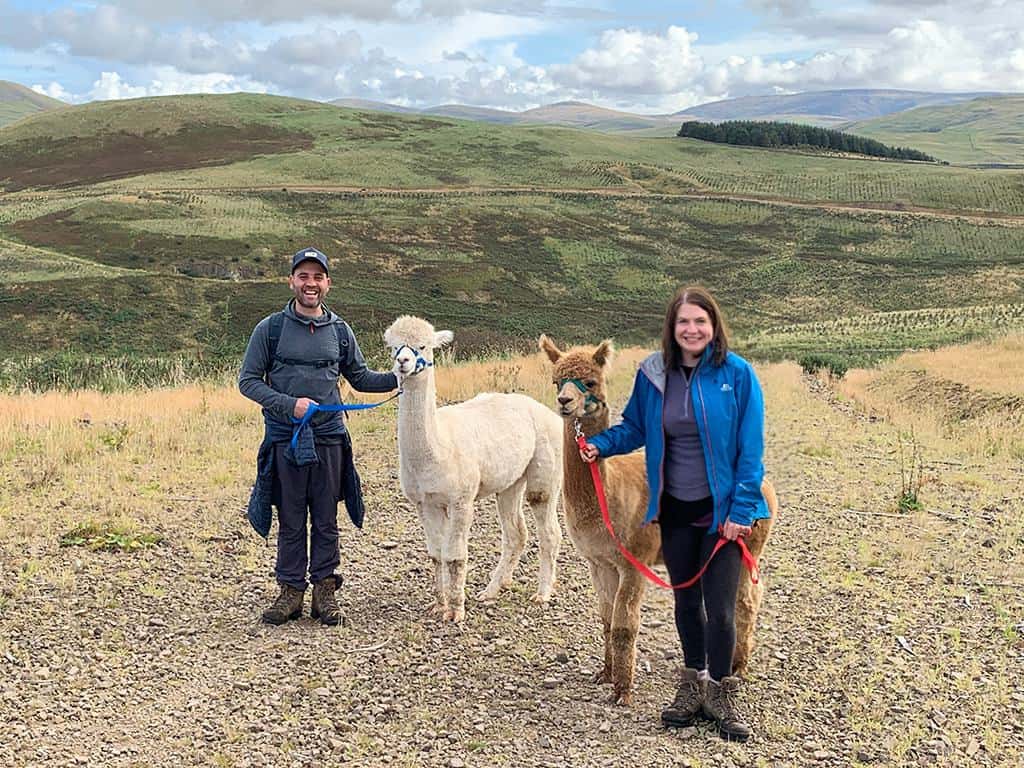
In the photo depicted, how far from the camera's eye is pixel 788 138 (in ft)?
387

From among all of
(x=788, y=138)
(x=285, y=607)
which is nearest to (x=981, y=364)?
(x=285, y=607)

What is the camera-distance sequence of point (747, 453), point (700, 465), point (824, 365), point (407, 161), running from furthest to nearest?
point (407, 161), point (824, 365), point (700, 465), point (747, 453)

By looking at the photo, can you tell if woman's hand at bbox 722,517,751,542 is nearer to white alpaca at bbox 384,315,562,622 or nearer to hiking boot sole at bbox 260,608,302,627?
white alpaca at bbox 384,315,562,622

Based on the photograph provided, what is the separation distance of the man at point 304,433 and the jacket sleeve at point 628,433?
2052 millimetres

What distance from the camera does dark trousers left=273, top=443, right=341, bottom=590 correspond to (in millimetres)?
6238

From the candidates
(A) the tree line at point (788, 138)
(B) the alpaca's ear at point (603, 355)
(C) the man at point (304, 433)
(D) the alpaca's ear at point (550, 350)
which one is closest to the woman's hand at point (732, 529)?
(B) the alpaca's ear at point (603, 355)

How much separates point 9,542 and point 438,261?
49.4 meters

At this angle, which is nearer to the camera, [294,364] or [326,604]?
[294,364]

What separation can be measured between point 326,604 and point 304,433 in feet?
3.95

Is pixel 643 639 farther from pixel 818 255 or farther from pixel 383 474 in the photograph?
pixel 818 255

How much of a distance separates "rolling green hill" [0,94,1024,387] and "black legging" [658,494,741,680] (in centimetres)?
1960

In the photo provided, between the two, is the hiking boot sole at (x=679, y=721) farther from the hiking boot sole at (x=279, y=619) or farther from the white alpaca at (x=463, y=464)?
the hiking boot sole at (x=279, y=619)

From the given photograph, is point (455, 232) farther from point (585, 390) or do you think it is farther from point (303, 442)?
point (585, 390)

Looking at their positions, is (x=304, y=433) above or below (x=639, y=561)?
above
